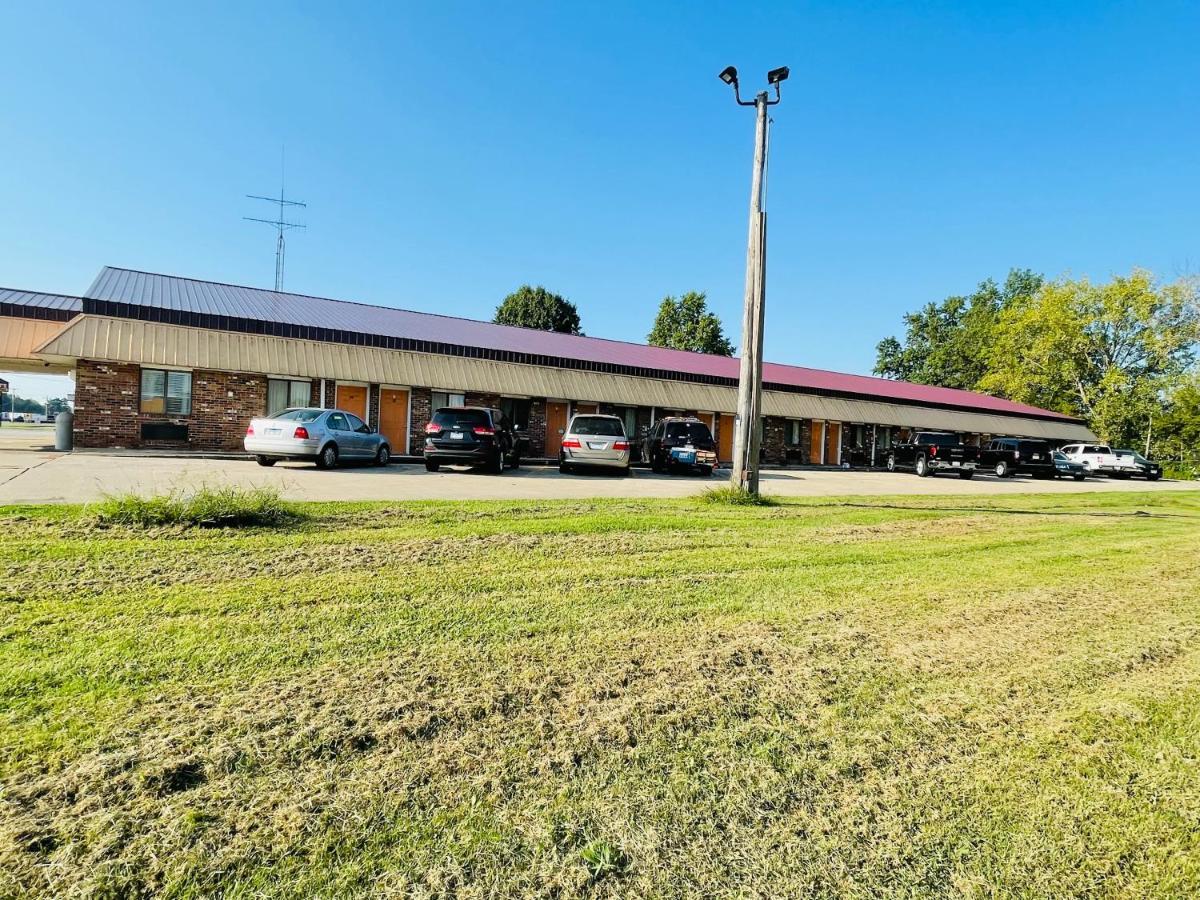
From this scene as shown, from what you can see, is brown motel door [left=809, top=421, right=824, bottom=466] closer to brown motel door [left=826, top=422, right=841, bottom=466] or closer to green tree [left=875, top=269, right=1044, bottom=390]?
brown motel door [left=826, top=422, right=841, bottom=466]

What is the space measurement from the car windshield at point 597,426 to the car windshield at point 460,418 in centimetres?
267

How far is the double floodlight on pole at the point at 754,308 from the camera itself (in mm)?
11438

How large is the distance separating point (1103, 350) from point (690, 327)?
32.5 meters

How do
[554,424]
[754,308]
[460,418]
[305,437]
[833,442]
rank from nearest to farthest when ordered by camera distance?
[754,308] → [305,437] → [460,418] → [554,424] → [833,442]

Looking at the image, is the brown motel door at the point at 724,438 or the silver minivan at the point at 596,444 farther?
the brown motel door at the point at 724,438

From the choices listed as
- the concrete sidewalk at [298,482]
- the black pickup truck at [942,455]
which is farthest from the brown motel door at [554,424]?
the black pickup truck at [942,455]

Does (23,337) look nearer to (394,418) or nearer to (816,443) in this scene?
(394,418)

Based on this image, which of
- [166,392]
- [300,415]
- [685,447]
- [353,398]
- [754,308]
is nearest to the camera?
[754,308]

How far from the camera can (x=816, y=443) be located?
31.1m

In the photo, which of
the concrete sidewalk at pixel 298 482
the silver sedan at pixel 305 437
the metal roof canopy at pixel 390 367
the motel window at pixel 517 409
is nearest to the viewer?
the concrete sidewalk at pixel 298 482

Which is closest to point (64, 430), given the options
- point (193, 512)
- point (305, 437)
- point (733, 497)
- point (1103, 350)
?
point (305, 437)

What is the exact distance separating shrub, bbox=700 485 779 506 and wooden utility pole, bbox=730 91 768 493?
23.1 inches

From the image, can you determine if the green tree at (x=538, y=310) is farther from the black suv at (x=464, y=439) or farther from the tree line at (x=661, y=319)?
the black suv at (x=464, y=439)

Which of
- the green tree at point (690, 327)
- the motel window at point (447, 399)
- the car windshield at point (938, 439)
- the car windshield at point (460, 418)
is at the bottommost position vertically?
the car windshield at point (460, 418)
